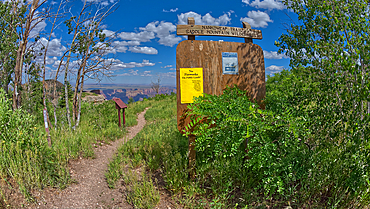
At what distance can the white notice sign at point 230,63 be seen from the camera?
4.45 m

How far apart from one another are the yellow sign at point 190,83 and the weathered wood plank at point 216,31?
2.34ft

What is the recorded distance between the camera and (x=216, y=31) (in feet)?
14.4

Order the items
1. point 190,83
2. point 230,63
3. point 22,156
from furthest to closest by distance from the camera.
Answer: point 230,63
point 22,156
point 190,83

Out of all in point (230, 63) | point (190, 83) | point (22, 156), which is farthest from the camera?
point (230, 63)

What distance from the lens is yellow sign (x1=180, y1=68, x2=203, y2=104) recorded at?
13.9ft

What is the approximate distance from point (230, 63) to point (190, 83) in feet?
3.09

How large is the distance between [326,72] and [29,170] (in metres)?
5.28

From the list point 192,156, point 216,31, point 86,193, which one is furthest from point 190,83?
point 86,193

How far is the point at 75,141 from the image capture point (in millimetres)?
6047

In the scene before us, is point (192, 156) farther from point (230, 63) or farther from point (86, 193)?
point (86, 193)

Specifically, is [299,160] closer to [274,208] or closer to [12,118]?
[274,208]

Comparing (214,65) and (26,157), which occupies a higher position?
(214,65)

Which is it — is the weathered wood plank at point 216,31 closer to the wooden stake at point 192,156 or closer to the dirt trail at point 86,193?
the wooden stake at point 192,156

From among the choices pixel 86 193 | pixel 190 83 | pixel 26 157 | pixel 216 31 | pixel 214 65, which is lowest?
pixel 86 193
